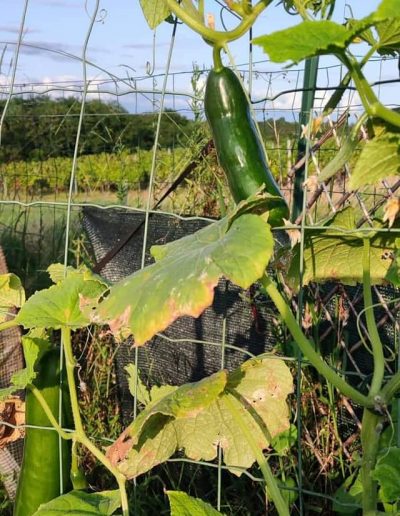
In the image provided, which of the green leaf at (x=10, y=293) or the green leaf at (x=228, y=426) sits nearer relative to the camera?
the green leaf at (x=228, y=426)

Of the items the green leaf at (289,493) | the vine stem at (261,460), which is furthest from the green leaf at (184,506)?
the green leaf at (289,493)

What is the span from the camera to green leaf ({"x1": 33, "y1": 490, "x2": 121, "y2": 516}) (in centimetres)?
139

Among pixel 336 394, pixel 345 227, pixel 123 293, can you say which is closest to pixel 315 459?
pixel 336 394

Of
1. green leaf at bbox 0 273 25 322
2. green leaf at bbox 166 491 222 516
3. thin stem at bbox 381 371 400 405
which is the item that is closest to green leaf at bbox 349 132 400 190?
thin stem at bbox 381 371 400 405

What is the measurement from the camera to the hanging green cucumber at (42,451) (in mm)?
1684

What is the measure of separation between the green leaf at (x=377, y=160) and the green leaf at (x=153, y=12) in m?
0.54

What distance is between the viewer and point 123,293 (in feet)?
3.75

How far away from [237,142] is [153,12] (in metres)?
0.35

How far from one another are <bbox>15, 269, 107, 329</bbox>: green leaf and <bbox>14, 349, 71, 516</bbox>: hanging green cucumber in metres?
0.21

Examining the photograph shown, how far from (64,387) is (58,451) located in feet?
0.44

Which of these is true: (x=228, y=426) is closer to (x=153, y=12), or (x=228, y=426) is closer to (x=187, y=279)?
(x=187, y=279)

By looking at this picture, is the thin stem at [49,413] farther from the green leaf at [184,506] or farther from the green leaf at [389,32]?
the green leaf at [389,32]

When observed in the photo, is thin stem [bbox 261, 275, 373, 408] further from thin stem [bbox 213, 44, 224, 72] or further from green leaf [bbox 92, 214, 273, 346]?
thin stem [bbox 213, 44, 224, 72]

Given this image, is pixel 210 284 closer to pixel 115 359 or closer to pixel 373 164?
pixel 373 164
